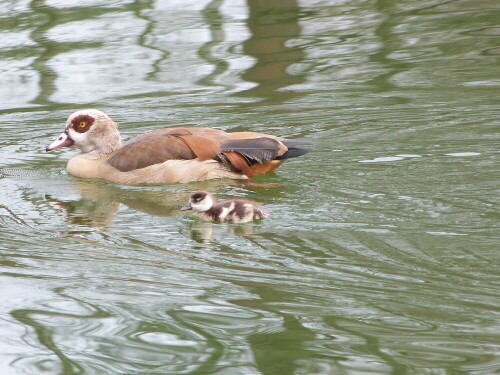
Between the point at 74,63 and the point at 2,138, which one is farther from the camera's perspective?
the point at 74,63

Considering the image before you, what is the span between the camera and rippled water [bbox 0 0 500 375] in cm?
511

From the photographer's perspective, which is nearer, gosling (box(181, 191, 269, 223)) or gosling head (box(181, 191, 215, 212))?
gosling (box(181, 191, 269, 223))

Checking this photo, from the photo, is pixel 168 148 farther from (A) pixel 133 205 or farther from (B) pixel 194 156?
(A) pixel 133 205

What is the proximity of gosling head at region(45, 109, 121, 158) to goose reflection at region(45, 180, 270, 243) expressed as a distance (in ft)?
1.37

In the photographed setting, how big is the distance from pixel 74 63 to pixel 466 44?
497 centimetres

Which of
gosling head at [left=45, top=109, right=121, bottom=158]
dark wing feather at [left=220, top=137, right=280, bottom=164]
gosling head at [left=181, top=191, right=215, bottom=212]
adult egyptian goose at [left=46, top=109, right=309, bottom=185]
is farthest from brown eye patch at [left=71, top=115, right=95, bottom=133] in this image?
gosling head at [left=181, top=191, right=215, bottom=212]

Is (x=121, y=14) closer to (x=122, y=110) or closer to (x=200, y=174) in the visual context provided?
(x=122, y=110)

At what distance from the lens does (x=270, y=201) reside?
7969mm

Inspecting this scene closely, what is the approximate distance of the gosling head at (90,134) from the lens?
938 centimetres

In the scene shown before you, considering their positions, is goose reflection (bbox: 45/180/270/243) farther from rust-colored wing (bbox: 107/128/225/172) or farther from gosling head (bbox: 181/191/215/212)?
rust-colored wing (bbox: 107/128/225/172)

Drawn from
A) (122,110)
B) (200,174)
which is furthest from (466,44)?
(200,174)

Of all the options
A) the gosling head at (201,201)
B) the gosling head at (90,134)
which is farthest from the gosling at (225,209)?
the gosling head at (90,134)

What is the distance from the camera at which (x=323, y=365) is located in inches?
187

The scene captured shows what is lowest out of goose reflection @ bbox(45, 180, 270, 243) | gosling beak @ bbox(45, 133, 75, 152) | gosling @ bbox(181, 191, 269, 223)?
goose reflection @ bbox(45, 180, 270, 243)
